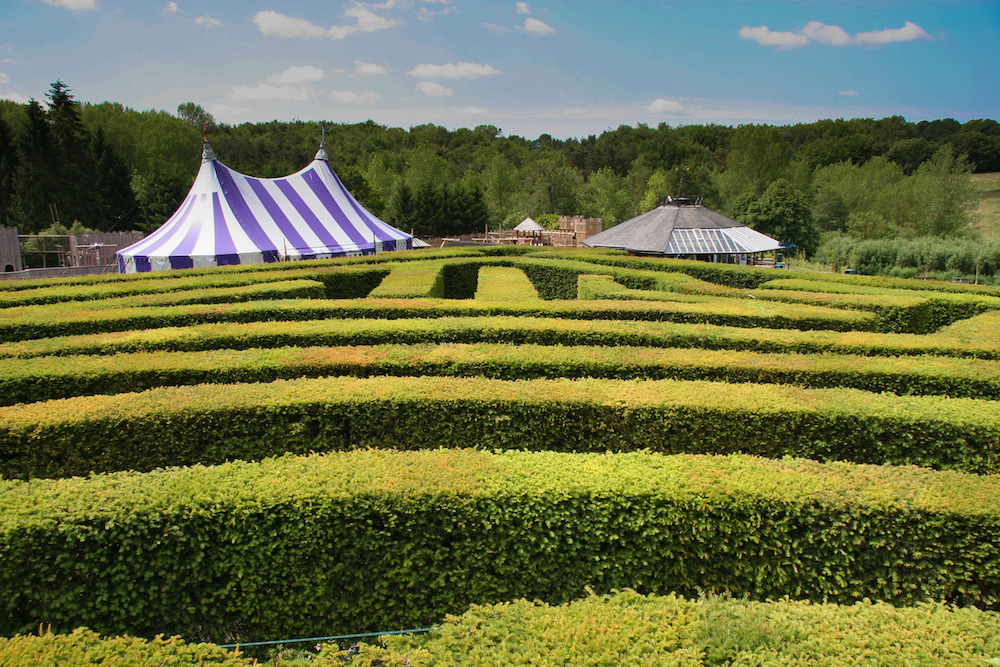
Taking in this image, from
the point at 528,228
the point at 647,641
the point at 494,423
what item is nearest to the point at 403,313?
the point at 494,423

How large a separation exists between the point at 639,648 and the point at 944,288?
16.3 metres

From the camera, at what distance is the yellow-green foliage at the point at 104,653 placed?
3389 millimetres

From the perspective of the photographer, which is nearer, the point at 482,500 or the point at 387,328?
the point at 482,500

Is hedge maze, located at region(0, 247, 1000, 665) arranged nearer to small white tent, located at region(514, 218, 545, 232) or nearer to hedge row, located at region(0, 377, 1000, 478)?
hedge row, located at region(0, 377, 1000, 478)

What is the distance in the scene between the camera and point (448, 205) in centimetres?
4900

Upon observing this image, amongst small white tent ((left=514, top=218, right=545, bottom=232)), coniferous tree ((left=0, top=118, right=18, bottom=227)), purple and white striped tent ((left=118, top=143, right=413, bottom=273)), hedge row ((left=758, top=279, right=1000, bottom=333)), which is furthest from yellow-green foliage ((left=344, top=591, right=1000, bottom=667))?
coniferous tree ((left=0, top=118, right=18, bottom=227))

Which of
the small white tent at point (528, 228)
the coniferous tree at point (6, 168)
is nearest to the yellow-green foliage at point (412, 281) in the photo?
the small white tent at point (528, 228)

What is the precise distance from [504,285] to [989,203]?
80.8 m

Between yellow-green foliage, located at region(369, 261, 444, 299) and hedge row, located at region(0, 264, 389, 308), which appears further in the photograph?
yellow-green foliage, located at region(369, 261, 444, 299)

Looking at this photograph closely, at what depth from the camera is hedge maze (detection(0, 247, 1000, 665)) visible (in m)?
4.70

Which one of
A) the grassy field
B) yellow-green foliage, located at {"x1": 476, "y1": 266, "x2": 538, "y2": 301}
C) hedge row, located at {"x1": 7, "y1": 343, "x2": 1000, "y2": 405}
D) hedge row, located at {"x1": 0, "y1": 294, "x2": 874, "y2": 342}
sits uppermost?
the grassy field

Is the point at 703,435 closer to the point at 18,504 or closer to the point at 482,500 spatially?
the point at 482,500

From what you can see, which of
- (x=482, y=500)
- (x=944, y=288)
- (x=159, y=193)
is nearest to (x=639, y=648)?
(x=482, y=500)

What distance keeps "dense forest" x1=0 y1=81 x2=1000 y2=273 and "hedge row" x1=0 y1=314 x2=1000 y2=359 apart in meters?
20.3
